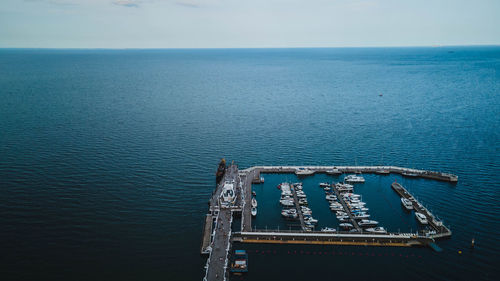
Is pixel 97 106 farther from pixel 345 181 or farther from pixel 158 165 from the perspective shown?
pixel 345 181

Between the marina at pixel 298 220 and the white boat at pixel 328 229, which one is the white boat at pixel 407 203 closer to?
the marina at pixel 298 220

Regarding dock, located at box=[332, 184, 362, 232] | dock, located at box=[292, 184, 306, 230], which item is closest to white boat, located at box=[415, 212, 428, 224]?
Result: dock, located at box=[332, 184, 362, 232]

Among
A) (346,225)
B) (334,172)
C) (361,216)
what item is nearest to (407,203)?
(361,216)

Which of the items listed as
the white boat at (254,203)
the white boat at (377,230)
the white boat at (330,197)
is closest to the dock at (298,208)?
the white boat at (330,197)

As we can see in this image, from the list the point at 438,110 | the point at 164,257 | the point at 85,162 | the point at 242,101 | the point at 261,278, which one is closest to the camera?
the point at 261,278

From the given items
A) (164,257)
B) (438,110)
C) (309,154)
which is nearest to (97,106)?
(309,154)

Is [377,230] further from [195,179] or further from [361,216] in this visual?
[195,179]

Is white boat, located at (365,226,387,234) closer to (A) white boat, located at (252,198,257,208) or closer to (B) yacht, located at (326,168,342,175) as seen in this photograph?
(A) white boat, located at (252,198,257,208)

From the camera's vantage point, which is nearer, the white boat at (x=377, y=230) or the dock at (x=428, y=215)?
the dock at (x=428, y=215)
